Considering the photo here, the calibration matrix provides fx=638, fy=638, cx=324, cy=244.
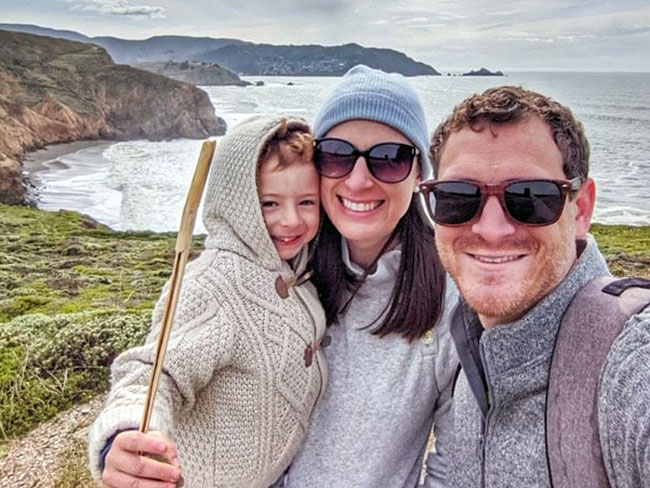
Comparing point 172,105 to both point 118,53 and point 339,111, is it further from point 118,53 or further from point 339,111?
point 339,111

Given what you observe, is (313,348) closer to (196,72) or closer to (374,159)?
(374,159)

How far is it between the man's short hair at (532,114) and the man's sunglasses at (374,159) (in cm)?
54

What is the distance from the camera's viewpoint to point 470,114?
1.67m

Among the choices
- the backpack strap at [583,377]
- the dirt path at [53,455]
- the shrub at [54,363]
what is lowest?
the dirt path at [53,455]

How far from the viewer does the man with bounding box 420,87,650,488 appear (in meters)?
1.51

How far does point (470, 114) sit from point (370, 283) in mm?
835

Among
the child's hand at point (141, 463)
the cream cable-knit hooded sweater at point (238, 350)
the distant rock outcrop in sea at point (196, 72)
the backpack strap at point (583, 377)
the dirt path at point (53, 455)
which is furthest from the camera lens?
the distant rock outcrop in sea at point (196, 72)

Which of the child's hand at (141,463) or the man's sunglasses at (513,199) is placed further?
the man's sunglasses at (513,199)

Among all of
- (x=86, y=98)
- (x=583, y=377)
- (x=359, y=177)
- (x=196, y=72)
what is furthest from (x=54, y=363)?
(x=196, y=72)

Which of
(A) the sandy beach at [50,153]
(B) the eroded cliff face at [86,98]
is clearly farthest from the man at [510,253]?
(B) the eroded cliff face at [86,98]

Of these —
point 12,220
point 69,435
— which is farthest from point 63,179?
point 69,435

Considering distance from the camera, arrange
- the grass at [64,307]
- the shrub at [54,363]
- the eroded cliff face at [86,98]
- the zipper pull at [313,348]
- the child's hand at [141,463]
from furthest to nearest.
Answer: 1. the eroded cliff face at [86,98]
2. the grass at [64,307]
3. the shrub at [54,363]
4. the zipper pull at [313,348]
5. the child's hand at [141,463]

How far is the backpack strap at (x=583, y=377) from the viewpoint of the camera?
1255 millimetres

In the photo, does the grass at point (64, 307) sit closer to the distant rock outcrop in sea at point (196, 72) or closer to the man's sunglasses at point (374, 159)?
the man's sunglasses at point (374, 159)
